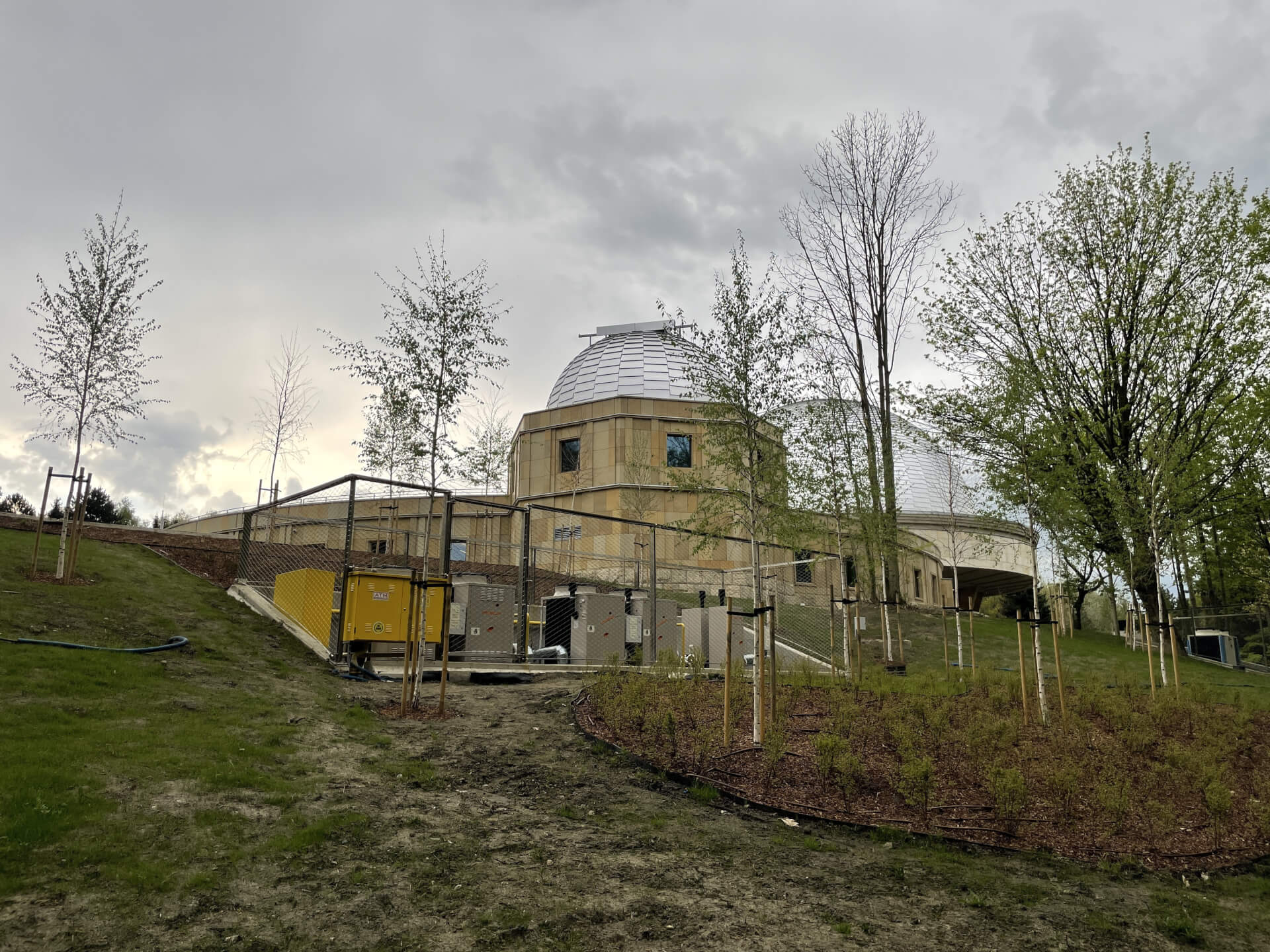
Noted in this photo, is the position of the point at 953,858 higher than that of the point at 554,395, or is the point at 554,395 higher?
the point at 554,395

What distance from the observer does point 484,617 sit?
15.5 m

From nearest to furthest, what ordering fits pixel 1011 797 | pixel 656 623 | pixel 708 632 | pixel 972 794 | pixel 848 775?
pixel 1011 797 < pixel 848 775 < pixel 972 794 < pixel 656 623 < pixel 708 632

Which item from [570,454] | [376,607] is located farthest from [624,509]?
[376,607]

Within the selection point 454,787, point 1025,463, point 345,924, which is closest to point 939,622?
point 1025,463

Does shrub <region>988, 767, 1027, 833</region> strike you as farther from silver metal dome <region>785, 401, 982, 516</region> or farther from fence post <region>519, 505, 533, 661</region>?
silver metal dome <region>785, 401, 982, 516</region>

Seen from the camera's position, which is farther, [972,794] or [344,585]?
[344,585]

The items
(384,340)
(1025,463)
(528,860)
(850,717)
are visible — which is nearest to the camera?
Answer: (528,860)

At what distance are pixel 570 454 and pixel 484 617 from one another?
95.9ft

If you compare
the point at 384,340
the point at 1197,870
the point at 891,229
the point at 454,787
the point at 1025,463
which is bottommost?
the point at 1197,870

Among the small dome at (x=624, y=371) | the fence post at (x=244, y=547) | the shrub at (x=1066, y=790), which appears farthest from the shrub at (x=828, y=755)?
the small dome at (x=624, y=371)

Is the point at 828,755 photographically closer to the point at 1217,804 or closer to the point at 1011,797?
the point at 1011,797

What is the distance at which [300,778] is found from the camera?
735 cm

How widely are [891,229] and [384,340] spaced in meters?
16.7

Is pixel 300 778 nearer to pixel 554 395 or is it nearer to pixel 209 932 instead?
pixel 209 932
